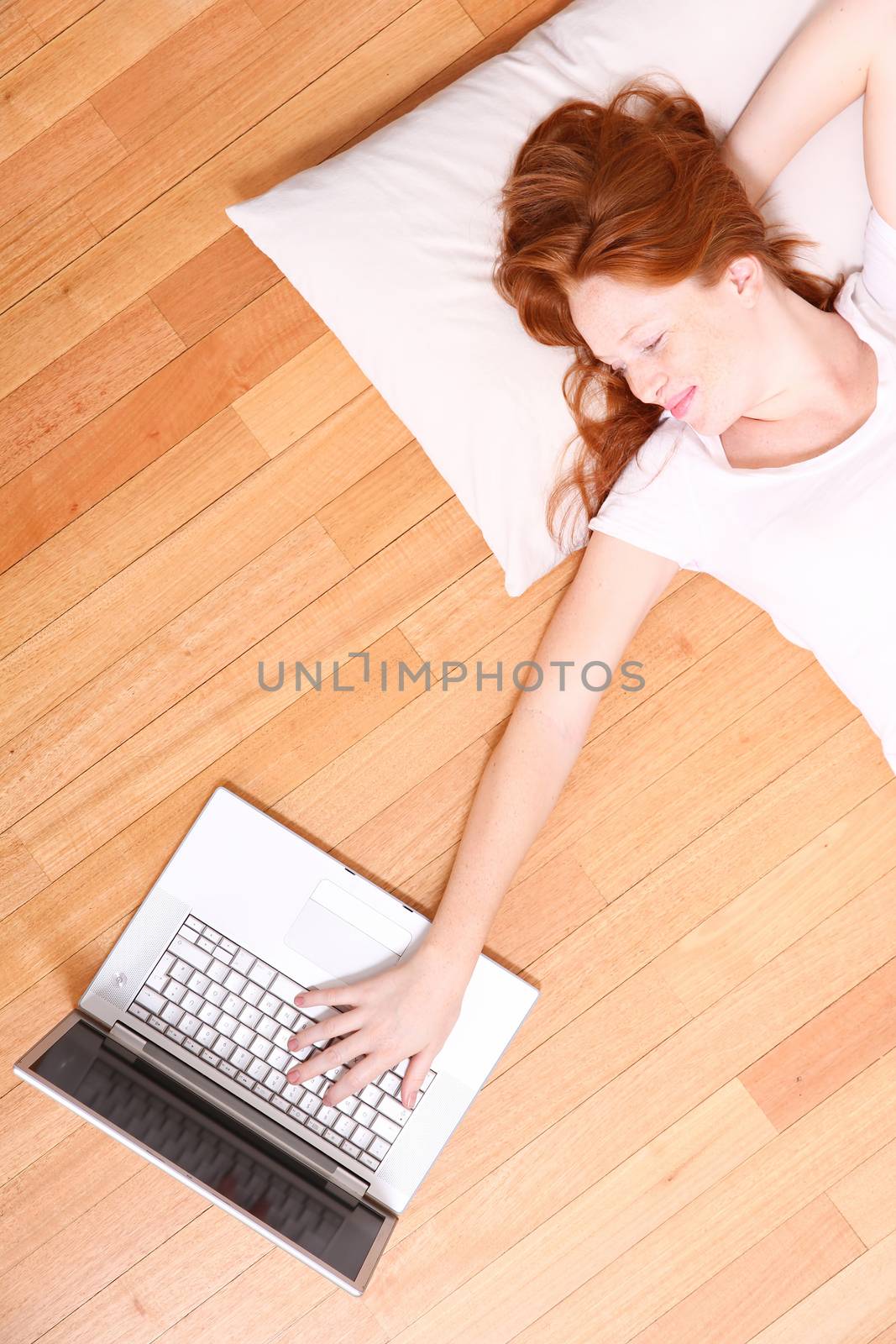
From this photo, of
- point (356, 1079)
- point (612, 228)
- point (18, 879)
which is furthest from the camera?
point (18, 879)

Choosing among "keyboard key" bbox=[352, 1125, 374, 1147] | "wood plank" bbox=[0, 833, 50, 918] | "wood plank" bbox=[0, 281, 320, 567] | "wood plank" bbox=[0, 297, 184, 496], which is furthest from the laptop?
"wood plank" bbox=[0, 297, 184, 496]

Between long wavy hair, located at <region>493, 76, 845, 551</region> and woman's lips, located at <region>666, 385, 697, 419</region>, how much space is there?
0.11m

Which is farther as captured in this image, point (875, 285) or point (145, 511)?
point (145, 511)

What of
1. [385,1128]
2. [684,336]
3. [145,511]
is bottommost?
[385,1128]

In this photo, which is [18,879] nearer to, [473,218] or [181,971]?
[181,971]

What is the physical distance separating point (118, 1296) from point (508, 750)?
961 mm

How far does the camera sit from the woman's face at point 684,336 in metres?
1.04

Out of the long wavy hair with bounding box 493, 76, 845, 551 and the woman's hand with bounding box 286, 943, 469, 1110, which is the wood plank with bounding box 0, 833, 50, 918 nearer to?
the woman's hand with bounding box 286, 943, 469, 1110

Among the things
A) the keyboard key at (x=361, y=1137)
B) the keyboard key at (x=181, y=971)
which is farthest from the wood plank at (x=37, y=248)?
the keyboard key at (x=361, y=1137)

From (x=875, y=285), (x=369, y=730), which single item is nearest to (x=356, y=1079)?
(x=369, y=730)

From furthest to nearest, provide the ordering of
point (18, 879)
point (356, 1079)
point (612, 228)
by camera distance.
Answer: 1. point (18, 879)
2. point (356, 1079)
3. point (612, 228)

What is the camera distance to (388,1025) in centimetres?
117

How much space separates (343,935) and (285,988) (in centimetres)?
10

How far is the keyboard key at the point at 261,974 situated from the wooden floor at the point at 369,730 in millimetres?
194
